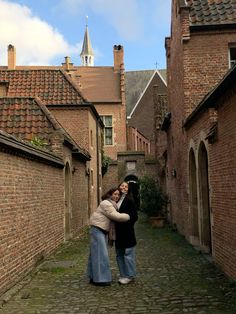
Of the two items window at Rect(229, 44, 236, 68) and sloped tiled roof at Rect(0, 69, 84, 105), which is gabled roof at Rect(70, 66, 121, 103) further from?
window at Rect(229, 44, 236, 68)

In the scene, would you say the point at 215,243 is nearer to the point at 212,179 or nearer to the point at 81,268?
the point at 212,179

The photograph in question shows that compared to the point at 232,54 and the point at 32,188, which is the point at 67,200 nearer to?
the point at 32,188

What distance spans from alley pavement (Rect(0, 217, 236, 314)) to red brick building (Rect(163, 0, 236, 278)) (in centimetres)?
75

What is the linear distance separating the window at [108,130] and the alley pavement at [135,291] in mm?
31390

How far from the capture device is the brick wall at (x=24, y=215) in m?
8.28

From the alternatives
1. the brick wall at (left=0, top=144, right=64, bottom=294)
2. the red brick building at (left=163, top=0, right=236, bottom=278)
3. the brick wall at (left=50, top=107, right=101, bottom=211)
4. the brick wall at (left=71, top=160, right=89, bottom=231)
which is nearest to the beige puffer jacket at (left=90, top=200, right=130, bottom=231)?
the brick wall at (left=0, top=144, right=64, bottom=294)

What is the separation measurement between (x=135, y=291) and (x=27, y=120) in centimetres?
895

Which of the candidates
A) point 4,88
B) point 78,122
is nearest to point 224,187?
point 78,122

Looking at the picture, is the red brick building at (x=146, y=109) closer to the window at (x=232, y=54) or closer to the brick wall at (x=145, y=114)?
the brick wall at (x=145, y=114)

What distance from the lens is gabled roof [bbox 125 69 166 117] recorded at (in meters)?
58.3

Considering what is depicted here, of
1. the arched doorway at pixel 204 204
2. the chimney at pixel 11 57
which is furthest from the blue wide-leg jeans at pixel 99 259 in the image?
the chimney at pixel 11 57

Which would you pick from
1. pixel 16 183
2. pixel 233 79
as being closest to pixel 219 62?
pixel 233 79

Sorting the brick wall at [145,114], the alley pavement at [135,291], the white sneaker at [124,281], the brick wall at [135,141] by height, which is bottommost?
the alley pavement at [135,291]

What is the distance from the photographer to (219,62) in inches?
603
